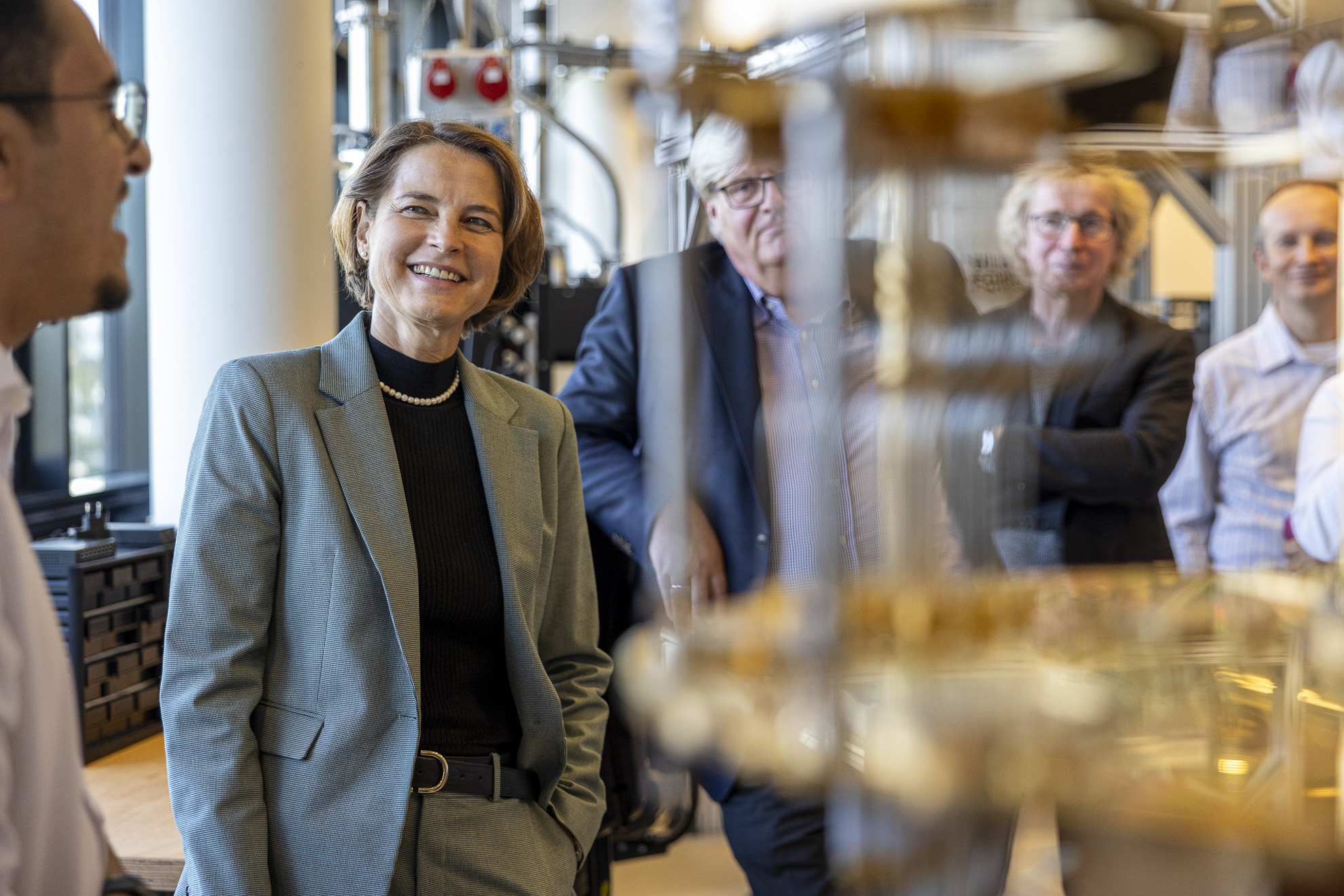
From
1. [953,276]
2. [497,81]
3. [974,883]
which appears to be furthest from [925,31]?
[497,81]

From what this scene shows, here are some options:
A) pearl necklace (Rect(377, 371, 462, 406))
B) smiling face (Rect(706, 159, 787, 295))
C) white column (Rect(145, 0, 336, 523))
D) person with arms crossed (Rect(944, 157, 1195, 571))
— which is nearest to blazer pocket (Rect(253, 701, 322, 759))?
pearl necklace (Rect(377, 371, 462, 406))

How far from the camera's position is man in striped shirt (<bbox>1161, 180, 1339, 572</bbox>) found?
0.65 m

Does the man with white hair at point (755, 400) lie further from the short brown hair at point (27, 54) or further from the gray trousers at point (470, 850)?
the gray trousers at point (470, 850)

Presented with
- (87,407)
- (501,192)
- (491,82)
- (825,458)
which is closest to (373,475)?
(501,192)

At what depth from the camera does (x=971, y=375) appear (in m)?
0.60

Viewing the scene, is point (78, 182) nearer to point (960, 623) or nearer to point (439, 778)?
point (960, 623)

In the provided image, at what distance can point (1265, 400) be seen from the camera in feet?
2.29

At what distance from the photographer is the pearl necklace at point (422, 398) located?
152cm

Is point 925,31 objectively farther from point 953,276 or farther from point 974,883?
point 974,883

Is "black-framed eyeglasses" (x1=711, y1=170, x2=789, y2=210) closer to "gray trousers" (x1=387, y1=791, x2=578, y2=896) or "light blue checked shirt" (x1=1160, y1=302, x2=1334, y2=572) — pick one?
"light blue checked shirt" (x1=1160, y1=302, x2=1334, y2=572)

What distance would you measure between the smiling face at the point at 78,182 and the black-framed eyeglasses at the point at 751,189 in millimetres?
353

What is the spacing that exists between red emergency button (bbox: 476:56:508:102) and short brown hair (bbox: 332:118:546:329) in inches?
72.2

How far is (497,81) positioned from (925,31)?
119 inches

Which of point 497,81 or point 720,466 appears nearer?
point 720,466
